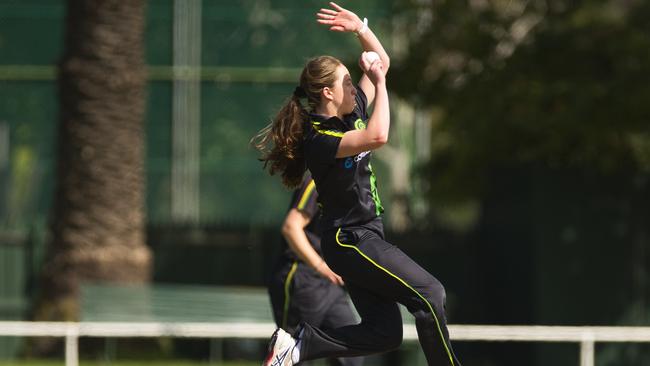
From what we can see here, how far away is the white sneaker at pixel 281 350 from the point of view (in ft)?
21.1

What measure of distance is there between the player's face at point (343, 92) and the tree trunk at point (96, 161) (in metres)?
8.50

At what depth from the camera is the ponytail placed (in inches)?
245

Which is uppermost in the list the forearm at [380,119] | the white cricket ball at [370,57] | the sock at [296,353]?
the white cricket ball at [370,57]

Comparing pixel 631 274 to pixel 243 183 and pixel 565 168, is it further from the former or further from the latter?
pixel 243 183

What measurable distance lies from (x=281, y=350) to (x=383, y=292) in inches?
23.0

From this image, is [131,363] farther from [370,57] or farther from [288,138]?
[370,57]

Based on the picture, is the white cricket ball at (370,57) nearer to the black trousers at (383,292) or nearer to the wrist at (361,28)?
the wrist at (361,28)

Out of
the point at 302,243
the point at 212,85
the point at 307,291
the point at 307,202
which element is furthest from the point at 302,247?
the point at 212,85

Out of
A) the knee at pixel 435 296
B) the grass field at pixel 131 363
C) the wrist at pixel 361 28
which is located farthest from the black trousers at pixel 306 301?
the grass field at pixel 131 363

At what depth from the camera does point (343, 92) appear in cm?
621

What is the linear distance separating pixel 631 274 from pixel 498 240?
5.10ft

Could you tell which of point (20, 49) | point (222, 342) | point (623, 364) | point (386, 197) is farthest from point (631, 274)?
point (20, 49)

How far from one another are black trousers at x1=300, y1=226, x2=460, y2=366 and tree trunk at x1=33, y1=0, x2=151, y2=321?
328 inches

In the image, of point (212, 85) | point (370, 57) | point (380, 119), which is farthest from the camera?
point (212, 85)
